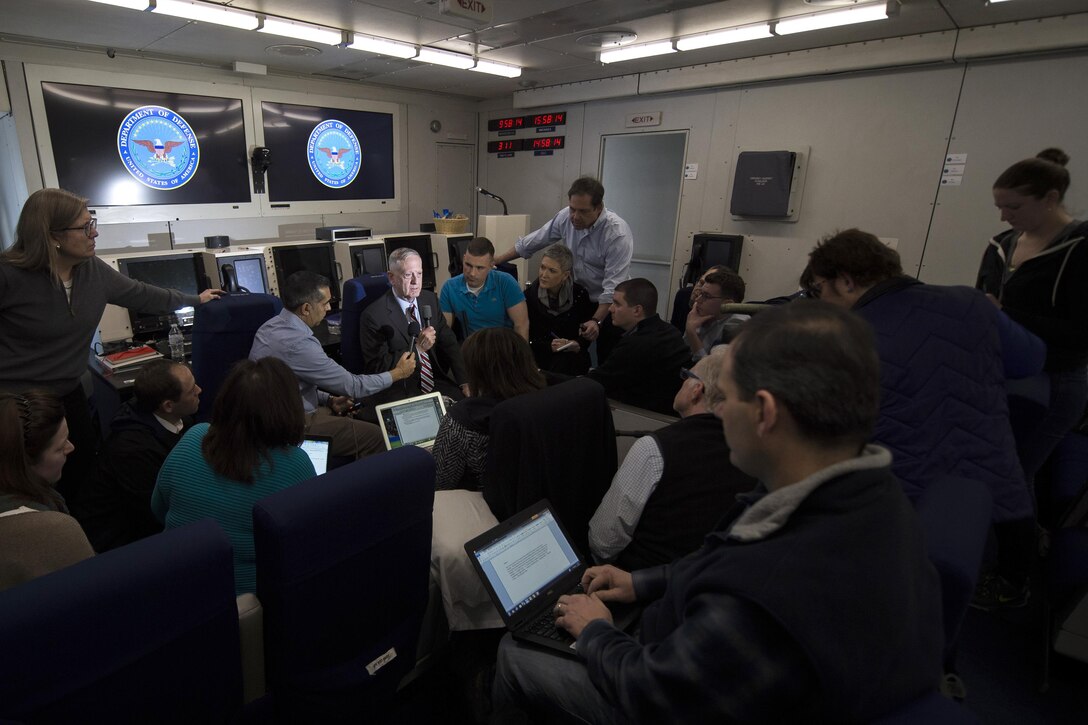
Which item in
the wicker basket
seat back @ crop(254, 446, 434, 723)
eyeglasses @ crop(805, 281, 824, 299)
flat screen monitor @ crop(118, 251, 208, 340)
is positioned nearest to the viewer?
seat back @ crop(254, 446, 434, 723)

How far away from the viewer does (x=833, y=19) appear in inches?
127

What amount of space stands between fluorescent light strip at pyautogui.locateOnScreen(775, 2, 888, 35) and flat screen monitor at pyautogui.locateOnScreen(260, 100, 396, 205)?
388cm

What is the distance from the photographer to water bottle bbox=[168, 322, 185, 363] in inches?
117

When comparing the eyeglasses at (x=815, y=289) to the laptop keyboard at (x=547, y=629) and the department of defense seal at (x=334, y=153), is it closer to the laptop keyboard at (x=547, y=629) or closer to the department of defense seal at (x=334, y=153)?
the laptop keyboard at (x=547, y=629)

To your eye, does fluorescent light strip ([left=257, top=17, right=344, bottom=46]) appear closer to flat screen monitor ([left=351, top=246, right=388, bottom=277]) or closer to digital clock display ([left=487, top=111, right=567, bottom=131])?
flat screen monitor ([left=351, top=246, right=388, bottom=277])

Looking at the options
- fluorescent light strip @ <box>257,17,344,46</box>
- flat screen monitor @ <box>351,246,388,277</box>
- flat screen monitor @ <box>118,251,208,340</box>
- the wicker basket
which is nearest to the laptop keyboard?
flat screen monitor @ <box>118,251,208,340</box>

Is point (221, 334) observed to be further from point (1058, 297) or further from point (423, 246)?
point (1058, 297)

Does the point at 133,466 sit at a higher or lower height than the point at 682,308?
lower

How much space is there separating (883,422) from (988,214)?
3.02m

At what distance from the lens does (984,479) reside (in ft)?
4.69

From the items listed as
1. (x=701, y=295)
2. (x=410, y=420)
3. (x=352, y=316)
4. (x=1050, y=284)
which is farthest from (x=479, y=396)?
(x=1050, y=284)

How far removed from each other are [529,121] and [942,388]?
547 cm

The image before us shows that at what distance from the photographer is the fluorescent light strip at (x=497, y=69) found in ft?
15.2

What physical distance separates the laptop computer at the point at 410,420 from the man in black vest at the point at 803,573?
1.40 m
